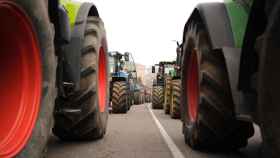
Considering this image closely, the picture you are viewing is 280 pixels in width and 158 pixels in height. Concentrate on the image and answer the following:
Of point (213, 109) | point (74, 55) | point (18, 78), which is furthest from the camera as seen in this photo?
point (74, 55)

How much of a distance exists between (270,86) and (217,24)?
2.13 m

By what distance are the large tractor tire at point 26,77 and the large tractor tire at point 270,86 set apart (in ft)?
5.47

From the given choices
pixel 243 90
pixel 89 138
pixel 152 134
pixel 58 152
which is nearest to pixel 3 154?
pixel 243 90

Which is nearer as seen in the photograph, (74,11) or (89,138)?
(74,11)

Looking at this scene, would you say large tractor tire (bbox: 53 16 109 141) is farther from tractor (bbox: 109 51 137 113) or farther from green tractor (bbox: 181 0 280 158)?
tractor (bbox: 109 51 137 113)

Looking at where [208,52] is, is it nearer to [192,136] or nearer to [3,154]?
[192,136]

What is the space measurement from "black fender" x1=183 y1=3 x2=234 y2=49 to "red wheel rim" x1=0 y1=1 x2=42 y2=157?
2.10m

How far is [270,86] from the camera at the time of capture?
2.52 m

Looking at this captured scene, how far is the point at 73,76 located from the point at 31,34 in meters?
1.74

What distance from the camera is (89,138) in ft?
20.0

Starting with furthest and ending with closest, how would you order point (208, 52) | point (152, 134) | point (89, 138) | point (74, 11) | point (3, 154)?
1. point (152, 134)
2. point (89, 138)
3. point (74, 11)
4. point (208, 52)
5. point (3, 154)

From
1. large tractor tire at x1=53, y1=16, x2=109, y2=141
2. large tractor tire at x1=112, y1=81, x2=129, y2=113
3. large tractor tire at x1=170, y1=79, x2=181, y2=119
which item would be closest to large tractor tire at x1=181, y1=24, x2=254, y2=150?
large tractor tire at x1=53, y1=16, x2=109, y2=141

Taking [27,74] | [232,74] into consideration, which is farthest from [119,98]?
[27,74]

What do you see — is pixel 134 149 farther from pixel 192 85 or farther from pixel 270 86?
pixel 270 86
